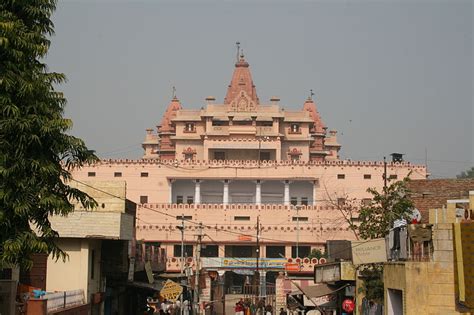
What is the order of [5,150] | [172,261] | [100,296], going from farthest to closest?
1. [172,261]
2. [100,296]
3. [5,150]

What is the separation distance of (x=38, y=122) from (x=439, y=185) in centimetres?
1492

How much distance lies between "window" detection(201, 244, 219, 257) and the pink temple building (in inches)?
4.0

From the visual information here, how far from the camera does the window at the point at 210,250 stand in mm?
66375

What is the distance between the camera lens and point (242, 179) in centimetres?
7319

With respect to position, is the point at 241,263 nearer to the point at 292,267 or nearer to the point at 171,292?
the point at 292,267

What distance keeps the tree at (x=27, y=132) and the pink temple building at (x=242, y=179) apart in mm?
49717

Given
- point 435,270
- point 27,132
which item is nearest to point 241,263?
point 435,270

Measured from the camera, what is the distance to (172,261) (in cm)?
5725

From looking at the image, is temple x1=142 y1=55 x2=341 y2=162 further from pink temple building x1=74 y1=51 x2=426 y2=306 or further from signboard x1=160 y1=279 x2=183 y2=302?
signboard x1=160 y1=279 x2=183 y2=302

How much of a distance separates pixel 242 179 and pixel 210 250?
8.83m

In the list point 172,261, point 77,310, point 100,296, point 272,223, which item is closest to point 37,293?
point 77,310

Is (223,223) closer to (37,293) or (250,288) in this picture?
(250,288)

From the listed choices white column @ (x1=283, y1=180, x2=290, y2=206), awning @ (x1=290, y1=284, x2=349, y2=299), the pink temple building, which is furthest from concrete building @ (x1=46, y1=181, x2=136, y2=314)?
white column @ (x1=283, y1=180, x2=290, y2=206)

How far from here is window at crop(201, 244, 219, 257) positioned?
66375 mm
